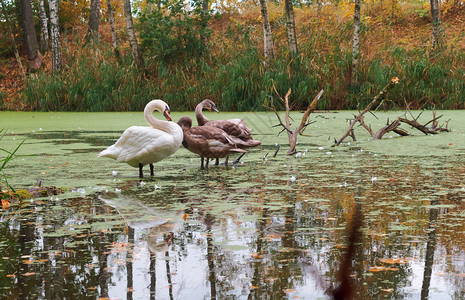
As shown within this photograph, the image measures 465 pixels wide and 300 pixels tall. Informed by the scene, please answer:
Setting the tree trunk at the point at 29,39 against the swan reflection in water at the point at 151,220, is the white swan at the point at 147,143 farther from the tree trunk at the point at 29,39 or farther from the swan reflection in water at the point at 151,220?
the tree trunk at the point at 29,39

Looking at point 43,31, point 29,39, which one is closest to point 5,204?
point 29,39

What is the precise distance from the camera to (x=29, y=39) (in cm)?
1925

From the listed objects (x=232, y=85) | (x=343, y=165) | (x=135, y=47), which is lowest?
(x=343, y=165)

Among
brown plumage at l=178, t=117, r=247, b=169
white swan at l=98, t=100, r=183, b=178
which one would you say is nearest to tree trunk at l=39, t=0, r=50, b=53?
brown plumage at l=178, t=117, r=247, b=169

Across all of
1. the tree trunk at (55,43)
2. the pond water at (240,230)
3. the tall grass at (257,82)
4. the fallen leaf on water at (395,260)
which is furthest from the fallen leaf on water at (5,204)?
the tree trunk at (55,43)

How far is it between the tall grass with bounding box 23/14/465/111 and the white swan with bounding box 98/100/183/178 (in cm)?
753

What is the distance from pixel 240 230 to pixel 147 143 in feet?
6.99

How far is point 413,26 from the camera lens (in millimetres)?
25203

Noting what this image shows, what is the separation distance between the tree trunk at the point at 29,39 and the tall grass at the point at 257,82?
4058 mm

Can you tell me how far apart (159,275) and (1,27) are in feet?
67.0

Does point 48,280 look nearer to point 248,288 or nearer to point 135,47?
point 248,288

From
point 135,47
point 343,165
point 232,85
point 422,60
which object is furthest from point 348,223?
point 135,47

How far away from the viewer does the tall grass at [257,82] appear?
44.1 feet

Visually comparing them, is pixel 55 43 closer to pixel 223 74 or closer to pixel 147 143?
pixel 223 74
